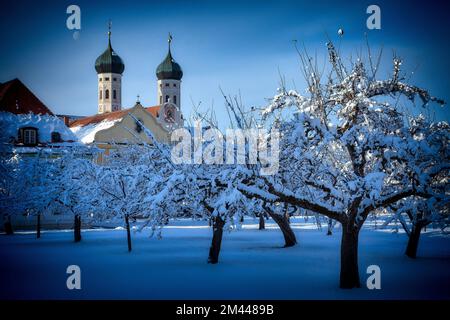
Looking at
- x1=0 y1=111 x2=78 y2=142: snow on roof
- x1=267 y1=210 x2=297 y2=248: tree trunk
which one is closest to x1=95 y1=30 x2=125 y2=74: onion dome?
x1=0 y1=111 x2=78 y2=142: snow on roof

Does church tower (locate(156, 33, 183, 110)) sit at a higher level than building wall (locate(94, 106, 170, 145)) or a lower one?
higher

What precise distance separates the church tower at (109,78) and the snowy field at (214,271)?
214ft

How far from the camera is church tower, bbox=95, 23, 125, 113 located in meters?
91.4

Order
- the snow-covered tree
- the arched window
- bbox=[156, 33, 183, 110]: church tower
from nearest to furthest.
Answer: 1. the snow-covered tree
2. the arched window
3. bbox=[156, 33, 183, 110]: church tower

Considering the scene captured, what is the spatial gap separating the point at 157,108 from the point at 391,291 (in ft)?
222

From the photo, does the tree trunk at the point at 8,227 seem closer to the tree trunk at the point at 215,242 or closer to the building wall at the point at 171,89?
the tree trunk at the point at 215,242

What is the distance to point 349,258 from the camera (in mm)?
15258

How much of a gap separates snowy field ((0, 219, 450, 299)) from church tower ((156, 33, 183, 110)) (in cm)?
7032

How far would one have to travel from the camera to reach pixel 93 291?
15859 mm

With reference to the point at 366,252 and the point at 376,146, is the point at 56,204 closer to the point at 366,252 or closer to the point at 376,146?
the point at 366,252

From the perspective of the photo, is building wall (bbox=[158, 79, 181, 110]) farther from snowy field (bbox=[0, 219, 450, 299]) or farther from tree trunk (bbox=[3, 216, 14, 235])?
snowy field (bbox=[0, 219, 450, 299])

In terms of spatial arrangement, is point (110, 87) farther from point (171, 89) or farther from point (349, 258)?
point (349, 258)

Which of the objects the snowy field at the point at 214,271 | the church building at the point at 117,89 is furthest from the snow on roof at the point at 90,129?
the snowy field at the point at 214,271
